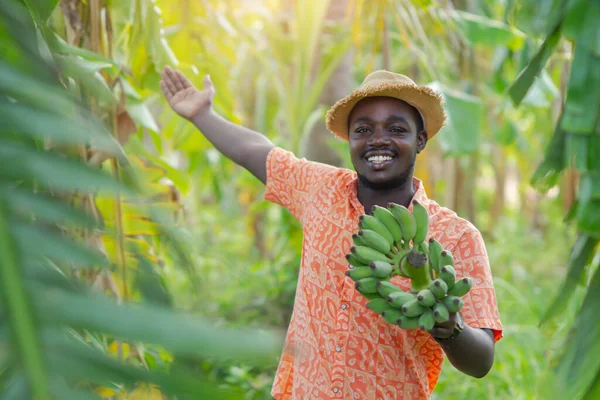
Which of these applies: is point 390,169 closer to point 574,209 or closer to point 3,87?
point 574,209

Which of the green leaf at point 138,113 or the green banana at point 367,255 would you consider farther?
the green leaf at point 138,113

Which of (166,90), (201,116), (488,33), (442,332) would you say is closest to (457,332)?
(442,332)

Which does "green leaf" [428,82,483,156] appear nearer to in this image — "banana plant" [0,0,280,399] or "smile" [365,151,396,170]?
"smile" [365,151,396,170]

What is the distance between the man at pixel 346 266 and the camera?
1343 millimetres

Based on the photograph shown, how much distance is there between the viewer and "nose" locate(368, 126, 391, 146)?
1343mm

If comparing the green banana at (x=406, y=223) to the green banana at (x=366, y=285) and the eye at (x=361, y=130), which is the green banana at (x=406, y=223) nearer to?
the green banana at (x=366, y=285)

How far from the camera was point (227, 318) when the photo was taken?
3447mm

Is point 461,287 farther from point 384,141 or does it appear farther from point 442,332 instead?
point 384,141

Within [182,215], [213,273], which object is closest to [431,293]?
[182,215]

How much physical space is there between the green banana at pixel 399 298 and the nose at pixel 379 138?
395 millimetres

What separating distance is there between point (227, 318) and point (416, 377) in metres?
2.19

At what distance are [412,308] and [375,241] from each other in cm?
15

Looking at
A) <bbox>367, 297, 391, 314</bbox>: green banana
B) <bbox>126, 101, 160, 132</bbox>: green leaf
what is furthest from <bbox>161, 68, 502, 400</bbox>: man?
<bbox>126, 101, 160, 132</bbox>: green leaf

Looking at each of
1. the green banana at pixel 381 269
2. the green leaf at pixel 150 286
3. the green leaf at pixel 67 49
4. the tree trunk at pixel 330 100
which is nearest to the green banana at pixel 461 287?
the green banana at pixel 381 269
